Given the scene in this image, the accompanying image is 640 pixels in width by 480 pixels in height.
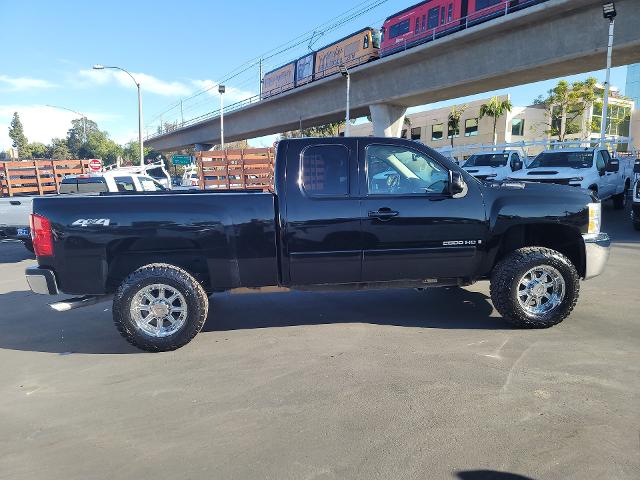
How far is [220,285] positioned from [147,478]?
2.13 meters

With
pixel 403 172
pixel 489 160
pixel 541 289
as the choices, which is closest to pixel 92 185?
pixel 403 172

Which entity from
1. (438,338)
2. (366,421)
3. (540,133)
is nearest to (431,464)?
(366,421)

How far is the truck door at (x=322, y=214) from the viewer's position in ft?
14.3

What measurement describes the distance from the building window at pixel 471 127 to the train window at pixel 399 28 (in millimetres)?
28966

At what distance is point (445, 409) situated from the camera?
316 centimetres

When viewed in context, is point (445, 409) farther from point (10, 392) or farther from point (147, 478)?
point (10, 392)

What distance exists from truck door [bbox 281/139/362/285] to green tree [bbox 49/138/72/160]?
104638 millimetres

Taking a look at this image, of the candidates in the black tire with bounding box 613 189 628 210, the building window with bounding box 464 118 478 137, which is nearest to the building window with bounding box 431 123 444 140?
the building window with bounding box 464 118 478 137

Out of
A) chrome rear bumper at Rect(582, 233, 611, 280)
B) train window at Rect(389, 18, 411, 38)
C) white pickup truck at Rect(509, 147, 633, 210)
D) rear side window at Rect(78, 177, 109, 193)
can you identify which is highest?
train window at Rect(389, 18, 411, 38)

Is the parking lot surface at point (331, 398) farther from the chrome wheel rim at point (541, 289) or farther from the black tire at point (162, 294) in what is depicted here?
the chrome wheel rim at point (541, 289)

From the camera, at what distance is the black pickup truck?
4184 millimetres

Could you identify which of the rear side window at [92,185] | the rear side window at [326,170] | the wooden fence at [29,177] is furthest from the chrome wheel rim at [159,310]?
the wooden fence at [29,177]

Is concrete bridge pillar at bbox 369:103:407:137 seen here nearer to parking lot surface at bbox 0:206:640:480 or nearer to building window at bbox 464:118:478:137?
building window at bbox 464:118:478:137

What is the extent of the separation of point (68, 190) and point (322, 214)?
8474 millimetres
